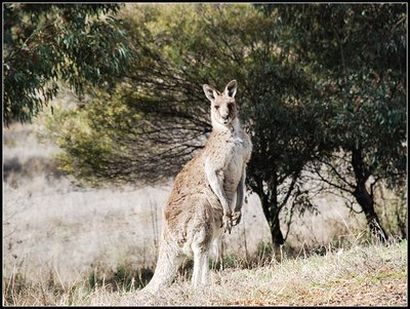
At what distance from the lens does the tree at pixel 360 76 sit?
10281 mm

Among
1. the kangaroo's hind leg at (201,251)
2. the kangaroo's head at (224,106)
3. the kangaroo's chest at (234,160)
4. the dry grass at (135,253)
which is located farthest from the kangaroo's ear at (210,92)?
the dry grass at (135,253)

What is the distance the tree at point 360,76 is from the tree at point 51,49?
273 cm

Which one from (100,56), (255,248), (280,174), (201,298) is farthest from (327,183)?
(201,298)

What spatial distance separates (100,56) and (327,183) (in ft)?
15.6

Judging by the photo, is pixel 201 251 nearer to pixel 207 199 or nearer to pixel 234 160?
pixel 207 199

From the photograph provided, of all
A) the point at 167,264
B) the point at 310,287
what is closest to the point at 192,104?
the point at 167,264

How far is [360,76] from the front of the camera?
34.7 feet

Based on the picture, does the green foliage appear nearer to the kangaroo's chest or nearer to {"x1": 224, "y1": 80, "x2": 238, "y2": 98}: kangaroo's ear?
{"x1": 224, "y1": 80, "x2": 238, "y2": 98}: kangaroo's ear

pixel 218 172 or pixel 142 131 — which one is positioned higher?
pixel 142 131

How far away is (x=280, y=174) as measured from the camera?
473 inches

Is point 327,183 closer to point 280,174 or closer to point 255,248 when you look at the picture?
point 280,174

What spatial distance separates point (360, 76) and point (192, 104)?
284 cm

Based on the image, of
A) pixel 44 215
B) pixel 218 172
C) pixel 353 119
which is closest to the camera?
pixel 218 172

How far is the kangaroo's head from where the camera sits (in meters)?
7.00
